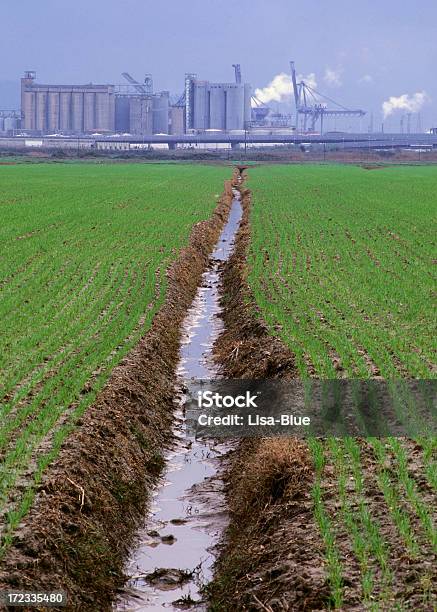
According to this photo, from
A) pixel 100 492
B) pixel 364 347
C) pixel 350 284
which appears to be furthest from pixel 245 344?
pixel 100 492

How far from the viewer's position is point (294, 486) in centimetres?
880

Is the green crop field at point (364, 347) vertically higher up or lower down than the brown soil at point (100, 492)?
higher up

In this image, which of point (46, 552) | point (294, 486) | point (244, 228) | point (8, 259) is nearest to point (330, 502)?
point (294, 486)

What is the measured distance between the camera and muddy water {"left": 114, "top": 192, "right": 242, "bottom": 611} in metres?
8.05

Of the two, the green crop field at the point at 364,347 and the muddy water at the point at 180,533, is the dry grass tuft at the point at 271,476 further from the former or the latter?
the muddy water at the point at 180,533

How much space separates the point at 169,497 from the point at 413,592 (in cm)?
416

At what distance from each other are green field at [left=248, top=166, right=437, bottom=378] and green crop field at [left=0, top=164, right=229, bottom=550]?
2403mm

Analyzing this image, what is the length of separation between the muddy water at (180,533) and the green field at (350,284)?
5.77ft

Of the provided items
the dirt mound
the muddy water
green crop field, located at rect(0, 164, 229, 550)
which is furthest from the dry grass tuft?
the dirt mound

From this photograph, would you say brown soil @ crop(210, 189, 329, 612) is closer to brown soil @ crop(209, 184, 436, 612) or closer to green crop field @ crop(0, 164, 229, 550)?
brown soil @ crop(209, 184, 436, 612)

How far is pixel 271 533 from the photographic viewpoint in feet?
27.0

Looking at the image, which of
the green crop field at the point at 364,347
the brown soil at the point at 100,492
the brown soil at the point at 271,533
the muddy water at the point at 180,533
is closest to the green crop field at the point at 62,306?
the brown soil at the point at 100,492

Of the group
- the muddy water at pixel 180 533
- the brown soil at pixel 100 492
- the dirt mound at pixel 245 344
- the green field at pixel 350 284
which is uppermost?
the green field at pixel 350 284

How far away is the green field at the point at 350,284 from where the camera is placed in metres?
13.4
